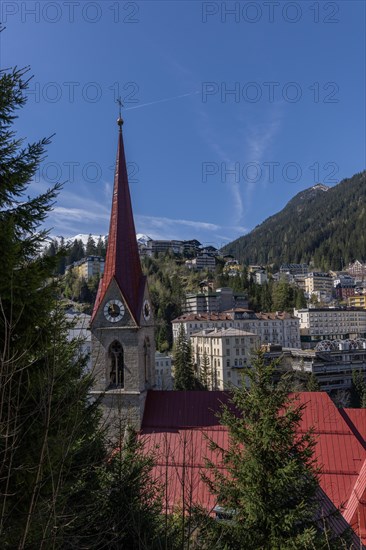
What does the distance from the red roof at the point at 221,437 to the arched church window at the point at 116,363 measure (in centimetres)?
154

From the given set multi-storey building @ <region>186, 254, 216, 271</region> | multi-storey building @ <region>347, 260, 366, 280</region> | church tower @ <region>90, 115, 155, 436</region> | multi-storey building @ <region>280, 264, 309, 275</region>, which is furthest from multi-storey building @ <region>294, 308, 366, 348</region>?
church tower @ <region>90, 115, 155, 436</region>

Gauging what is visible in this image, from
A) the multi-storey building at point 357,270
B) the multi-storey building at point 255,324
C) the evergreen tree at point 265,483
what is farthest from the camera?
the multi-storey building at point 357,270

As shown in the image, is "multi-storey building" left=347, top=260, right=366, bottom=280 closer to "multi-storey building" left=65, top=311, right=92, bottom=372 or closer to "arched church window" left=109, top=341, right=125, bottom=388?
"arched church window" left=109, top=341, right=125, bottom=388

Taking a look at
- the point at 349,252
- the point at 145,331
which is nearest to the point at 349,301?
the point at 349,252

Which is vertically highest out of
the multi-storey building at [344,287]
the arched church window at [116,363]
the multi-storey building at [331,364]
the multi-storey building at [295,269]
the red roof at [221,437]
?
the multi-storey building at [295,269]

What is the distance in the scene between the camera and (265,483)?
766 centimetres

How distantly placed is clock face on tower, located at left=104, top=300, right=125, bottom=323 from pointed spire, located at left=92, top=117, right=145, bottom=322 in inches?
14.5

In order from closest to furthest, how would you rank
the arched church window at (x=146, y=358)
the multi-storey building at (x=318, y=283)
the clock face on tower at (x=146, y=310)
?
1. the arched church window at (x=146, y=358)
2. the clock face on tower at (x=146, y=310)
3. the multi-storey building at (x=318, y=283)

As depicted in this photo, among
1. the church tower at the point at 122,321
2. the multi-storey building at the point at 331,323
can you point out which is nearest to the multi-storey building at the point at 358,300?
the multi-storey building at the point at 331,323

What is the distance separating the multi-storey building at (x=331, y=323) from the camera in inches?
3994

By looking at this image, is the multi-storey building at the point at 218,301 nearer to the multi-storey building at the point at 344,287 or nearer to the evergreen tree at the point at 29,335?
the multi-storey building at the point at 344,287

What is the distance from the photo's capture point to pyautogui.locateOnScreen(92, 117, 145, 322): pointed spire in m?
17.6

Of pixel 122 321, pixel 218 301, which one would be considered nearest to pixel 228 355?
pixel 218 301

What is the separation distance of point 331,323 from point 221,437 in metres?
96.7
